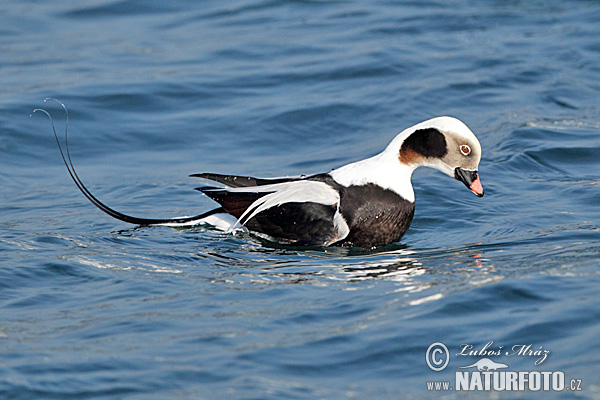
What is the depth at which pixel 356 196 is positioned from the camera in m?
5.72

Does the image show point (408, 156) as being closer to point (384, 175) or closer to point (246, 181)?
point (384, 175)

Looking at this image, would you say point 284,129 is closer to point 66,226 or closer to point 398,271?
point 66,226

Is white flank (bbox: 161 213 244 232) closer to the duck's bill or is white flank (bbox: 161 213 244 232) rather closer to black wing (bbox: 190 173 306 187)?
black wing (bbox: 190 173 306 187)

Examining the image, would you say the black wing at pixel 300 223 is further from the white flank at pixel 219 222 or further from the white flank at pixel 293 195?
the white flank at pixel 219 222

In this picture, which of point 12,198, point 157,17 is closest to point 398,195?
point 12,198

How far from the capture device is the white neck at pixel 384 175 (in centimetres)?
578

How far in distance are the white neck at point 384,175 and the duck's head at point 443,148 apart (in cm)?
5

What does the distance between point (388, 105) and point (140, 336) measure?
19.9 feet

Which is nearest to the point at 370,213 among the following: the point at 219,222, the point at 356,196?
the point at 356,196

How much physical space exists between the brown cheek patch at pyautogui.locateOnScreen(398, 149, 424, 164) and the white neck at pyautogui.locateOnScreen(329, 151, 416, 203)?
0.03 metres

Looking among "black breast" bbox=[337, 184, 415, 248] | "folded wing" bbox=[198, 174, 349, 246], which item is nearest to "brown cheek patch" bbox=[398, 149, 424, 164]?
"black breast" bbox=[337, 184, 415, 248]

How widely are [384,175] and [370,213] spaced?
0.28 meters

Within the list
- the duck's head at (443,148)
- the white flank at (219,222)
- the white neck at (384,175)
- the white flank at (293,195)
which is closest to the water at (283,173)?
the white flank at (219,222)

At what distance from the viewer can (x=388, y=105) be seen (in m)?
9.84
